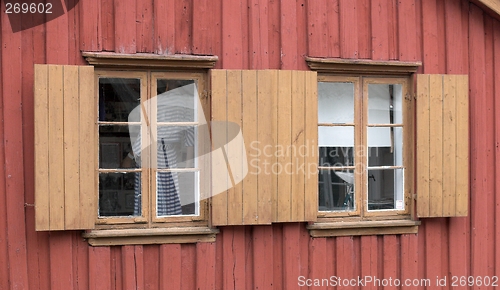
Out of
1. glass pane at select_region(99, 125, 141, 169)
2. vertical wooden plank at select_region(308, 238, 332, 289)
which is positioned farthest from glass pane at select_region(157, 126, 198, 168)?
vertical wooden plank at select_region(308, 238, 332, 289)

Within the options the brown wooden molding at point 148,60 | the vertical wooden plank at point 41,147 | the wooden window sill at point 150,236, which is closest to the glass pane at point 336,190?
the wooden window sill at point 150,236

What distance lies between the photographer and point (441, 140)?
16.7ft

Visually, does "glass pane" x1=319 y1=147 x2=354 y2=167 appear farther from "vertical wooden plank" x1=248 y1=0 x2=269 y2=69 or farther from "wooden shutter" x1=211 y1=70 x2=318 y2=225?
"vertical wooden plank" x1=248 y1=0 x2=269 y2=69

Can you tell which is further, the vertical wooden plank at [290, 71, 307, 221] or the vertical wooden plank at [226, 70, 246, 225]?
the vertical wooden plank at [290, 71, 307, 221]

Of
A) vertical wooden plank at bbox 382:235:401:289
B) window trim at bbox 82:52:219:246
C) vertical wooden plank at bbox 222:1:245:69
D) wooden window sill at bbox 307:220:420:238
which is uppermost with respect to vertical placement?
vertical wooden plank at bbox 222:1:245:69

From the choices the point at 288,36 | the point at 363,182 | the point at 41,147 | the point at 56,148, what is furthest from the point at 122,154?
the point at 363,182

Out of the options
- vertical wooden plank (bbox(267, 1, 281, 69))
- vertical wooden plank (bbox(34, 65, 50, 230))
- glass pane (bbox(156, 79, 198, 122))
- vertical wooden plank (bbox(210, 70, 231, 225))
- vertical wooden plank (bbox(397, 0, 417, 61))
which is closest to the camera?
vertical wooden plank (bbox(34, 65, 50, 230))

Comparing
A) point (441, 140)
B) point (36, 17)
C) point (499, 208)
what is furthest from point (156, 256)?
point (499, 208)

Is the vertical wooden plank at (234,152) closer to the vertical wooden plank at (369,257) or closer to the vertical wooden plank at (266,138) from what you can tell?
the vertical wooden plank at (266,138)

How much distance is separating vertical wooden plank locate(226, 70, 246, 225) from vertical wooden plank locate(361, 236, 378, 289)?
45.2 inches

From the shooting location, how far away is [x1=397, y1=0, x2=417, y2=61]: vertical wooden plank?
16.9 ft

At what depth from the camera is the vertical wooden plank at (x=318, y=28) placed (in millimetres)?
4977

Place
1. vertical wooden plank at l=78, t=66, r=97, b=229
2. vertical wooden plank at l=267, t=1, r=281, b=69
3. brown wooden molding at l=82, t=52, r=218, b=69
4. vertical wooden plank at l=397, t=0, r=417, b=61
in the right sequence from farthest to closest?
vertical wooden plank at l=397, t=0, r=417, b=61, vertical wooden plank at l=267, t=1, r=281, b=69, brown wooden molding at l=82, t=52, r=218, b=69, vertical wooden plank at l=78, t=66, r=97, b=229

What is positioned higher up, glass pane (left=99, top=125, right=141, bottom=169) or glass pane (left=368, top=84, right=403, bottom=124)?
glass pane (left=368, top=84, right=403, bottom=124)
